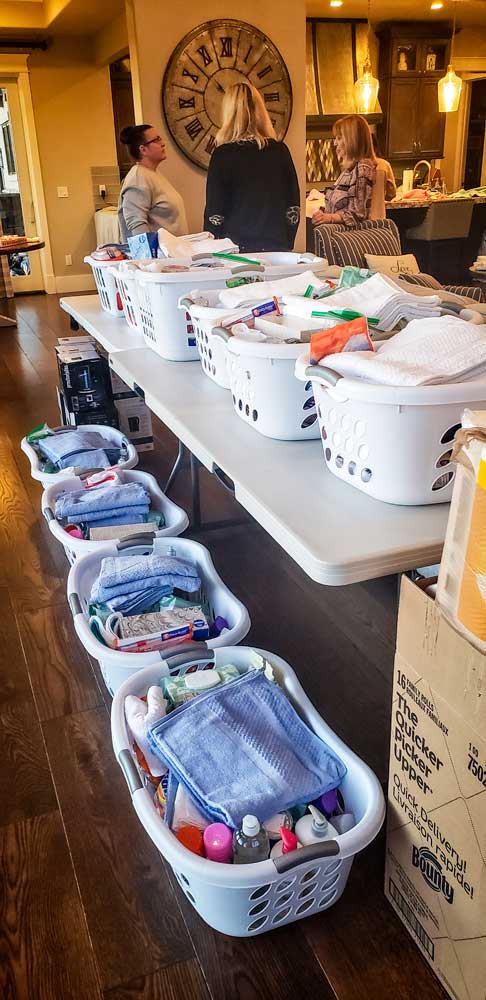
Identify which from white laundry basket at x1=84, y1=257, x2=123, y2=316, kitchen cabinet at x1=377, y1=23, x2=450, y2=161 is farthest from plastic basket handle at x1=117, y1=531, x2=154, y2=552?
kitchen cabinet at x1=377, y1=23, x2=450, y2=161

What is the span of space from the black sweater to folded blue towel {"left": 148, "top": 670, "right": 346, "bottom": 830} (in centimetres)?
246

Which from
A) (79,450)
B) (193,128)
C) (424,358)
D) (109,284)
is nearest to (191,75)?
(193,128)

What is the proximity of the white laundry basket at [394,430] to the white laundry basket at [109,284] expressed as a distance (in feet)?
4.82

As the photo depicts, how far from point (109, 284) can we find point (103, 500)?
2.81 ft

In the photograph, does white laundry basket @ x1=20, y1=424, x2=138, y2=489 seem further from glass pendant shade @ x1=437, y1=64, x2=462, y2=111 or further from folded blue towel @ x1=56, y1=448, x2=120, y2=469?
glass pendant shade @ x1=437, y1=64, x2=462, y2=111

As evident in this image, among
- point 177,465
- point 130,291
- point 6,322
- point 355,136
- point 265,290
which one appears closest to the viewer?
point 265,290

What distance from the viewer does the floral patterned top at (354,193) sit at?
14.9 feet

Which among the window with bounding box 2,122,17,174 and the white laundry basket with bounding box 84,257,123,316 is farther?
the window with bounding box 2,122,17,174

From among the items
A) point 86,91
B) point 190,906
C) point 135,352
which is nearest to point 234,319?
point 135,352

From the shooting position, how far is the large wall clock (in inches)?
189

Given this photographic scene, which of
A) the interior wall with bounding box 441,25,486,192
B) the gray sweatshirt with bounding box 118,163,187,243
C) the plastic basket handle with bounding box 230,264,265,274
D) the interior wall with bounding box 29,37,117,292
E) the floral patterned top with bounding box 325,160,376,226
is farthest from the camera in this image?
the interior wall with bounding box 441,25,486,192

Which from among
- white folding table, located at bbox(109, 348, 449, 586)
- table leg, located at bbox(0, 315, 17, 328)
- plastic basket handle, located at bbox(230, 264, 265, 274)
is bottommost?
table leg, located at bbox(0, 315, 17, 328)

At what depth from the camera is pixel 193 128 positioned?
16.3 ft

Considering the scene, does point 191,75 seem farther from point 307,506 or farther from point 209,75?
point 307,506
